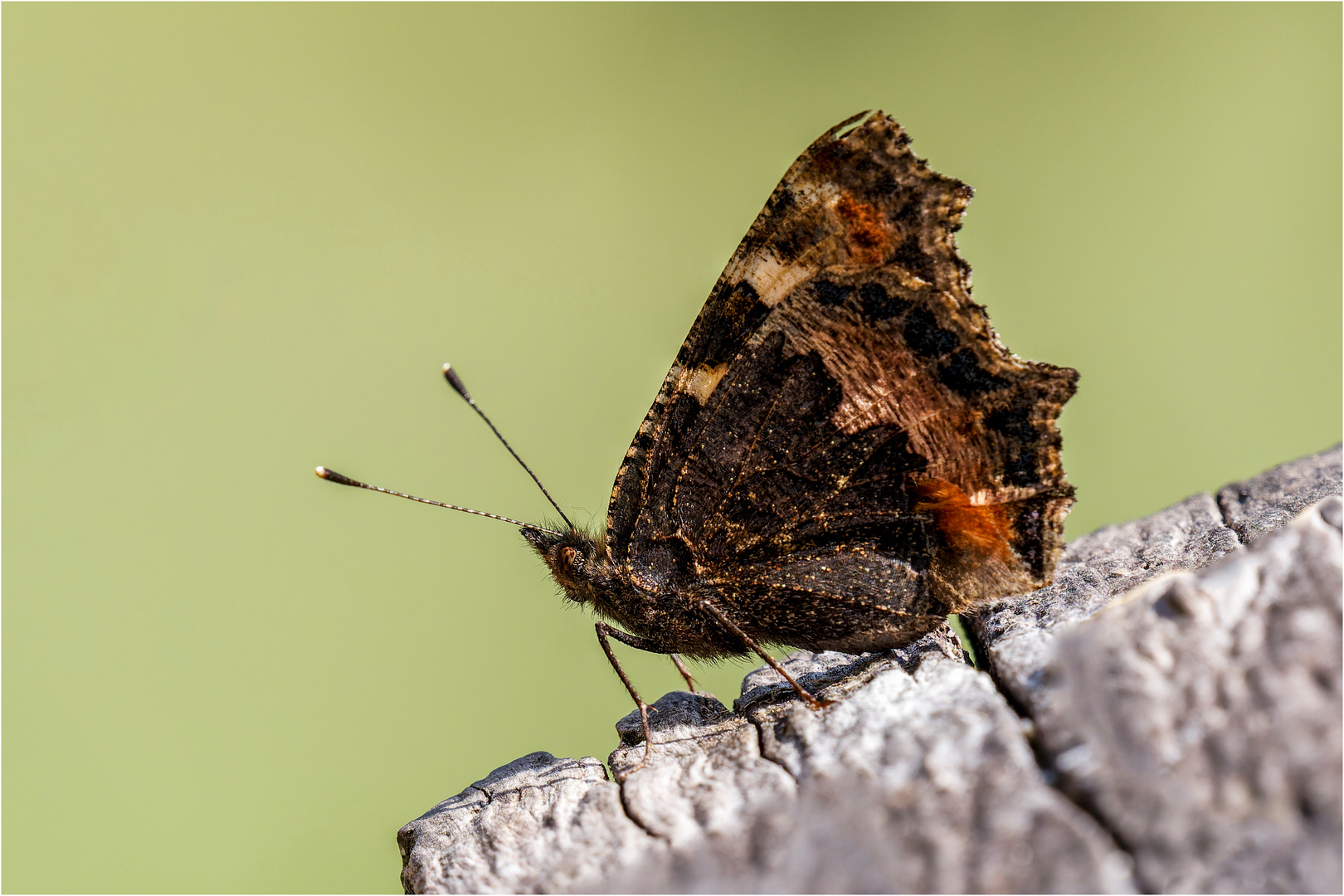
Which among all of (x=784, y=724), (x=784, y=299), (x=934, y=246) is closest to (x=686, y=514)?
(x=784, y=299)

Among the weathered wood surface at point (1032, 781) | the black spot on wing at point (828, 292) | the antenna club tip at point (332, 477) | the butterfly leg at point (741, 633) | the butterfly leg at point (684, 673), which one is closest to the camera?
the weathered wood surface at point (1032, 781)

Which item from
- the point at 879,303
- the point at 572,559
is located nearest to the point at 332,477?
the point at 572,559

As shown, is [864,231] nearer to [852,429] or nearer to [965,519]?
[852,429]

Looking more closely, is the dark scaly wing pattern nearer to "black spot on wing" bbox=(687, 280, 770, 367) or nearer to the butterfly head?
"black spot on wing" bbox=(687, 280, 770, 367)

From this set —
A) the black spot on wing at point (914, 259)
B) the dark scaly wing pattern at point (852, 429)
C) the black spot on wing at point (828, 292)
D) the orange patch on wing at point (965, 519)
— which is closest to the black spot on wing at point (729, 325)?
the dark scaly wing pattern at point (852, 429)

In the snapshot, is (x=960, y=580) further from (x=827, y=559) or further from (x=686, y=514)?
(x=686, y=514)

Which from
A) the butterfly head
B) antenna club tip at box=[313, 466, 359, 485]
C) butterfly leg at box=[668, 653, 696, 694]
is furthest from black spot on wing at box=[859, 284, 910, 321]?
antenna club tip at box=[313, 466, 359, 485]

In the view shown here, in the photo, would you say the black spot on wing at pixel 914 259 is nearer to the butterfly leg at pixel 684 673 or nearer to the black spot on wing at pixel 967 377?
the black spot on wing at pixel 967 377
